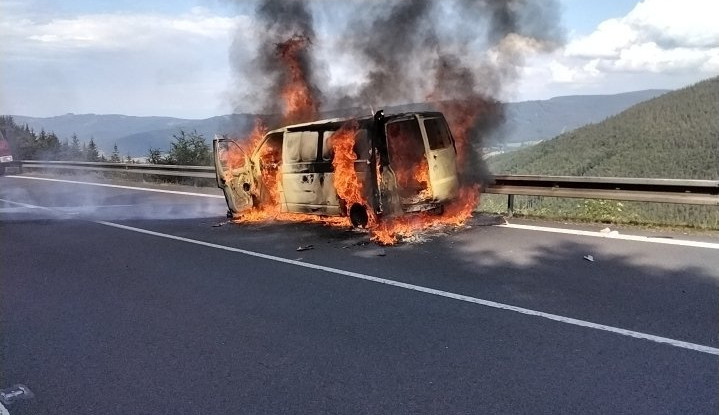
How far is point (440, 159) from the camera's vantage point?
8602 millimetres

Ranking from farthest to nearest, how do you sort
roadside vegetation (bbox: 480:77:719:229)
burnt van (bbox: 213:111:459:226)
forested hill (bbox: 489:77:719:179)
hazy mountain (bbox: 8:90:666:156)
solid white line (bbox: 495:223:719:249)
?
1. forested hill (bbox: 489:77:719:179)
2. roadside vegetation (bbox: 480:77:719:229)
3. hazy mountain (bbox: 8:90:666:156)
4. burnt van (bbox: 213:111:459:226)
5. solid white line (bbox: 495:223:719:249)

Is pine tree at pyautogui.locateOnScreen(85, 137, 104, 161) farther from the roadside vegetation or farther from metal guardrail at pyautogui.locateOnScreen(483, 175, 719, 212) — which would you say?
metal guardrail at pyautogui.locateOnScreen(483, 175, 719, 212)

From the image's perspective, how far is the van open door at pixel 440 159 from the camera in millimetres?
8492

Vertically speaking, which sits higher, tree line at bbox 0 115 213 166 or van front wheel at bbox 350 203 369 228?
tree line at bbox 0 115 213 166

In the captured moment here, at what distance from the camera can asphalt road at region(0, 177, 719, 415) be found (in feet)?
11.5

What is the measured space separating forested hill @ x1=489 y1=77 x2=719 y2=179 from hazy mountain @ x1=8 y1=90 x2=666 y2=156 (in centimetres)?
419

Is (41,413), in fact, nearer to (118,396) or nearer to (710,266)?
(118,396)

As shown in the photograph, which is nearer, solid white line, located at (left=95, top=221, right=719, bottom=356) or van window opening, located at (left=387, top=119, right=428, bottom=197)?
solid white line, located at (left=95, top=221, right=719, bottom=356)

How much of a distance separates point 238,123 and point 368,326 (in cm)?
946

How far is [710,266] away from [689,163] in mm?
39075

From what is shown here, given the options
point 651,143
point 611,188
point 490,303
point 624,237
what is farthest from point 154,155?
point 651,143

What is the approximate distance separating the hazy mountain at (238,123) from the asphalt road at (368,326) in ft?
11.6

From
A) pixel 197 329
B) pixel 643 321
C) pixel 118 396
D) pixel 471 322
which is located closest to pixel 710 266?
pixel 643 321

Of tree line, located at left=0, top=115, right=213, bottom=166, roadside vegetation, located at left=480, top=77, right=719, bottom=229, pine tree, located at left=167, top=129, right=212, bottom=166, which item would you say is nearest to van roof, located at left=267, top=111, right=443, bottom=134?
tree line, located at left=0, top=115, right=213, bottom=166
